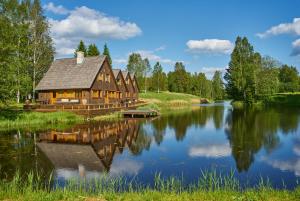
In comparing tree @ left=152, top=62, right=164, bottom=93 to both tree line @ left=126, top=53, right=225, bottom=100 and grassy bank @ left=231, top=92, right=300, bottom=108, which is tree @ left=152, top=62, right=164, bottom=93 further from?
grassy bank @ left=231, top=92, right=300, bottom=108

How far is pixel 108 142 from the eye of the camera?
73.2 ft

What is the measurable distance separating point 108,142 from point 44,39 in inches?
1347

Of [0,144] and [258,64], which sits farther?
[258,64]

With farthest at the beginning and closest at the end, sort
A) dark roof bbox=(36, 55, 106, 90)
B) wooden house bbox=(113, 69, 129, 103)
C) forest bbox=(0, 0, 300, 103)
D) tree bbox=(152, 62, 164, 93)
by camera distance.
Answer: tree bbox=(152, 62, 164, 93), wooden house bbox=(113, 69, 129, 103), dark roof bbox=(36, 55, 106, 90), forest bbox=(0, 0, 300, 103)

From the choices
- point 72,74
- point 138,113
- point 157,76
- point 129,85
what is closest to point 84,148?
point 138,113

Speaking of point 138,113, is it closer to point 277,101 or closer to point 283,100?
point 277,101

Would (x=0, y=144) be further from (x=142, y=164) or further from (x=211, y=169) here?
(x=211, y=169)

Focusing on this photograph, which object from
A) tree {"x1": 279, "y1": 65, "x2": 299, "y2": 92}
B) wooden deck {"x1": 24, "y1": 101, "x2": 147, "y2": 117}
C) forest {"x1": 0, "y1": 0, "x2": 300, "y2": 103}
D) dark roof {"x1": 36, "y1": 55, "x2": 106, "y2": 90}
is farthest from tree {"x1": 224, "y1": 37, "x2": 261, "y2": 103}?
wooden deck {"x1": 24, "y1": 101, "x2": 147, "y2": 117}

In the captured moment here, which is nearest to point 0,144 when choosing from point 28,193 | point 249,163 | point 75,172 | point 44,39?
point 75,172

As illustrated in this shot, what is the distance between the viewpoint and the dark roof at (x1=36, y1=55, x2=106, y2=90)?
43.2m

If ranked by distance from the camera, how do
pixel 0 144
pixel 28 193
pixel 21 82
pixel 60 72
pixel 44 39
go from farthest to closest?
pixel 44 39 < pixel 60 72 < pixel 21 82 < pixel 0 144 < pixel 28 193

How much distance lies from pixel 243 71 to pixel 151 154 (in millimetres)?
65444

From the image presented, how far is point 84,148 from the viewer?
66.4 feet

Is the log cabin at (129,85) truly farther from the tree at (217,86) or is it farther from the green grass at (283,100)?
the tree at (217,86)
